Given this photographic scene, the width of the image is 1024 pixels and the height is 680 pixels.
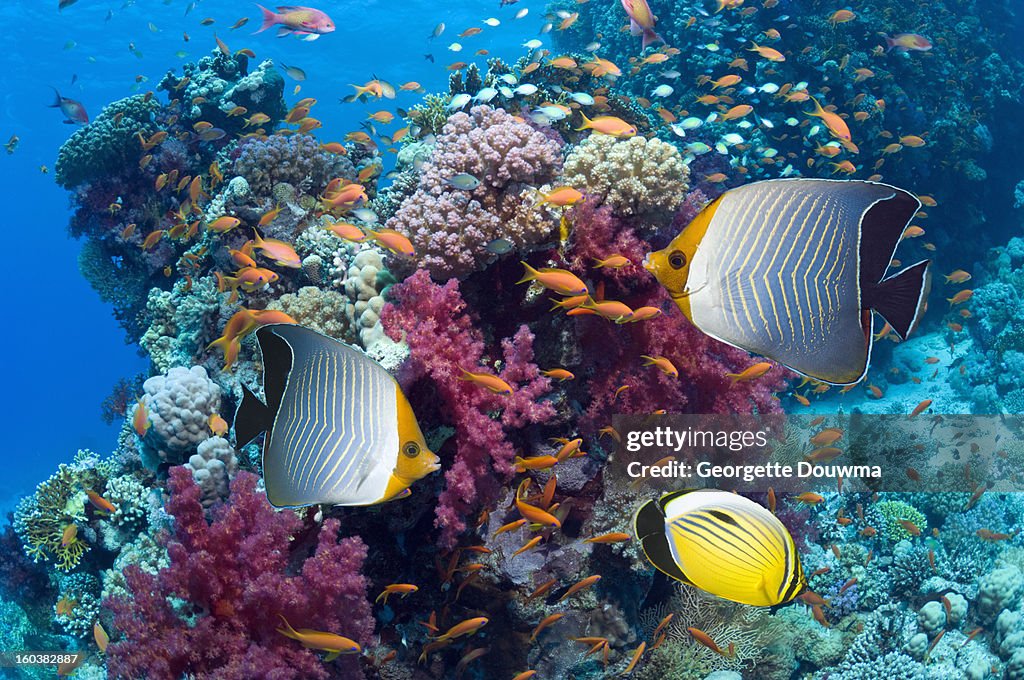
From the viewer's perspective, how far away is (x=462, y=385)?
3771mm

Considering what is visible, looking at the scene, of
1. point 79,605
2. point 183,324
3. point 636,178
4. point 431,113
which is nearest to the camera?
point 636,178

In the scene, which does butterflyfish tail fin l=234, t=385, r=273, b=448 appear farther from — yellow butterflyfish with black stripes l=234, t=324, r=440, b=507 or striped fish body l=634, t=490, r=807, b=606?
striped fish body l=634, t=490, r=807, b=606

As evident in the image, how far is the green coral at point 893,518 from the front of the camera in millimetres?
7340

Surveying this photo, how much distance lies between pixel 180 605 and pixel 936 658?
24.9ft

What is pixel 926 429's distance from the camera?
9.27 m

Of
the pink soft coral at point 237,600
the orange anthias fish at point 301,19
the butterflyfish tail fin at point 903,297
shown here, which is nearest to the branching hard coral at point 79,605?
the pink soft coral at point 237,600

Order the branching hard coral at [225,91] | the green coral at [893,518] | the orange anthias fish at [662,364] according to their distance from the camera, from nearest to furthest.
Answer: the orange anthias fish at [662,364] → the green coral at [893,518] → the branching hard coral at [225,91]

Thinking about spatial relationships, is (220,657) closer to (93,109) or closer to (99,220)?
(99,220)

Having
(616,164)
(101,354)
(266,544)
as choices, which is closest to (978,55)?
(616,164)

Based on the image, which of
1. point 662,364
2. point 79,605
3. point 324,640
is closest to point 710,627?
point 662,364

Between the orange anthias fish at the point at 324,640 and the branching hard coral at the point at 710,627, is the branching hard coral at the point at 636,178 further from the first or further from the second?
the orange anthias fish at the point at 324,640

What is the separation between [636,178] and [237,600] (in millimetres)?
3840

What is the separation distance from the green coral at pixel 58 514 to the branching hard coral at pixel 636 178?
6434 millimetres

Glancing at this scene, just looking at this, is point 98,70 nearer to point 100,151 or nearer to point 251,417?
point 100,151
